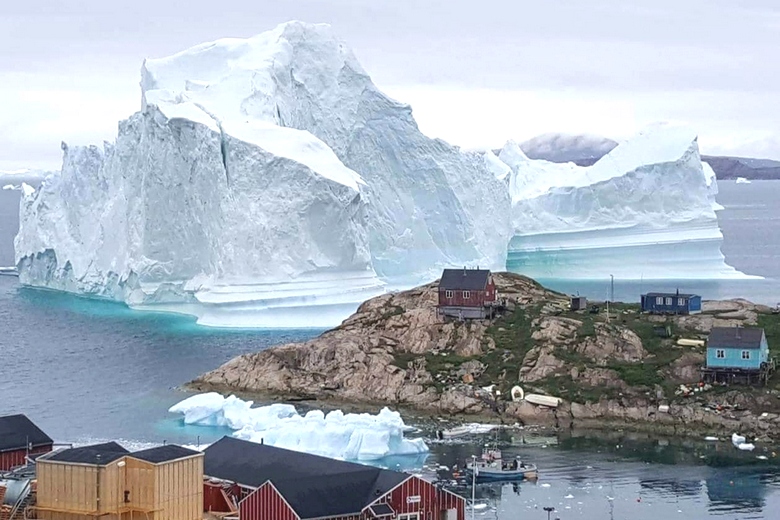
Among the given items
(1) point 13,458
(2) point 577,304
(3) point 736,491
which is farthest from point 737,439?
(1) point 13,458

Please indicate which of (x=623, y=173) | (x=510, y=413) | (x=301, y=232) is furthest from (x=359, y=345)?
(x=623, y=173)

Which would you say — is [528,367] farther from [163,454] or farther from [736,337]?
[163,454]

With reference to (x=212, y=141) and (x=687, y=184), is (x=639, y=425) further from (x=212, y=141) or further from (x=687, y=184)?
(x=687, y=184)

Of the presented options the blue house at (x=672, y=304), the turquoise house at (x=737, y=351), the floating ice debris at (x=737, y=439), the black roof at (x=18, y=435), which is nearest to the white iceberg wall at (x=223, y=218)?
the blue house at (x=672, y=304)

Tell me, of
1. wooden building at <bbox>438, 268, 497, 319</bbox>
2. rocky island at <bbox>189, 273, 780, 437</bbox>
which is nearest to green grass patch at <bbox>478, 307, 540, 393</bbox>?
rocky island at <bbox>189, 273, 780, 437</bbox>

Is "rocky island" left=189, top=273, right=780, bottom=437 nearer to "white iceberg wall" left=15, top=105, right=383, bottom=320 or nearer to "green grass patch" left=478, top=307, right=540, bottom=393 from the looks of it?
"green grass patch" left=478, top=307, right=540, bottom=393

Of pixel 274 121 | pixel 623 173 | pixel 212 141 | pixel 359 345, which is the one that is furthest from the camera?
pixel 623 173
